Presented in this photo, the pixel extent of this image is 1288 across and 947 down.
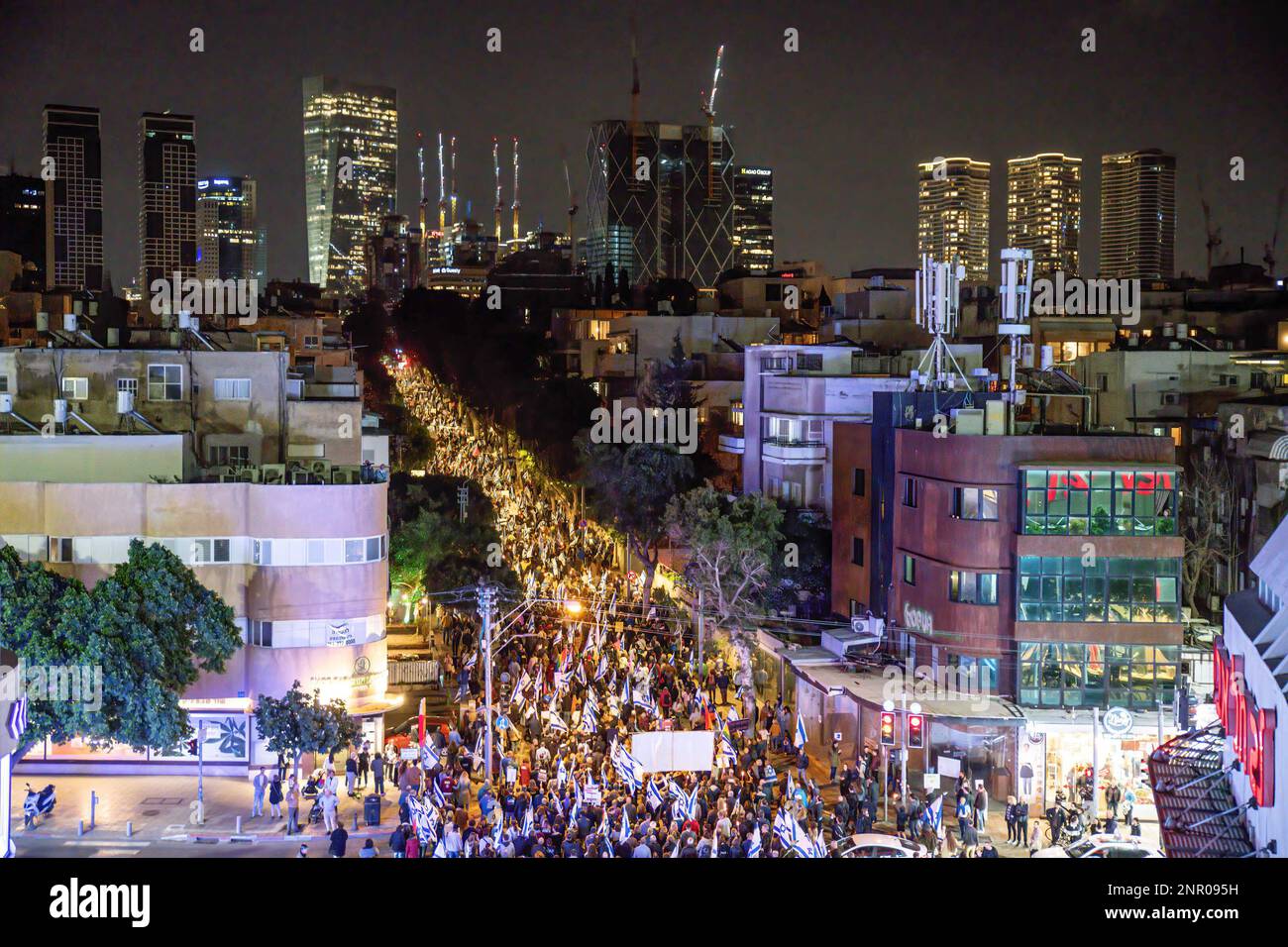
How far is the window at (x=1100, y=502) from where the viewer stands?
27469mm

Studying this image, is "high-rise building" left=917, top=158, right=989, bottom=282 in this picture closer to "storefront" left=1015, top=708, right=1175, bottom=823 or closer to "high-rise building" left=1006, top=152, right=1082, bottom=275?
"high-rise building" left=1006, top=152, right=1082, bottom=275

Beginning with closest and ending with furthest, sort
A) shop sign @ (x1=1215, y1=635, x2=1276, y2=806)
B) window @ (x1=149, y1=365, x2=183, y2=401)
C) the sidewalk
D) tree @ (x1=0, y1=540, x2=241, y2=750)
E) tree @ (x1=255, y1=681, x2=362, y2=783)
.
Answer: shop sign @ (x1=1215, y1=635, x2=1276, y2=806) < the sidewalk < tree @ (x1=0, y1=540, x2=241, y2=750) < tree @ (x1=255, y1=681, x2=362, y2=783) < window @ (x1=149, y1=365, x2=183, y2=401)

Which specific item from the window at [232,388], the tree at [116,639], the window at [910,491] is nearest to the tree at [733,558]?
the window at [910,491]

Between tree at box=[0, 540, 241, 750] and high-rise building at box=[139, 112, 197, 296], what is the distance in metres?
45.6

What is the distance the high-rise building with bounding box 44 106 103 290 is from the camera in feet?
225

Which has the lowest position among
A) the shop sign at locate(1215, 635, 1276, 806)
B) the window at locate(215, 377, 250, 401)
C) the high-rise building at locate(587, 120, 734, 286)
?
the shop sign at locate(1215, 635, 1276, 806)

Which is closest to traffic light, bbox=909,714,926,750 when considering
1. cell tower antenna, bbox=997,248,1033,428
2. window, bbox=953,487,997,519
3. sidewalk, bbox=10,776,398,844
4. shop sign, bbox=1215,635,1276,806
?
window, bbox=953,487,997,519

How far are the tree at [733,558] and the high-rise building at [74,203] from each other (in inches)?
1447

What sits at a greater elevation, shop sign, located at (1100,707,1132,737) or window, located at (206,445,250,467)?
window, located at (206,445,250,467)

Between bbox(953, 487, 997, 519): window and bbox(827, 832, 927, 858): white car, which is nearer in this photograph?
bbox(827, 832, 927, 858): white car

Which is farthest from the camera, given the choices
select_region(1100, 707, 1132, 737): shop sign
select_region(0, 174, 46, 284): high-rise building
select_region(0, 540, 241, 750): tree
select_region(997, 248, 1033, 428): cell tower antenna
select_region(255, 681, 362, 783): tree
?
select_region(0, 174, 46, 284): high-rise building

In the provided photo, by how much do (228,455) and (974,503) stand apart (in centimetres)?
1696

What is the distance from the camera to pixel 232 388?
3456cm
